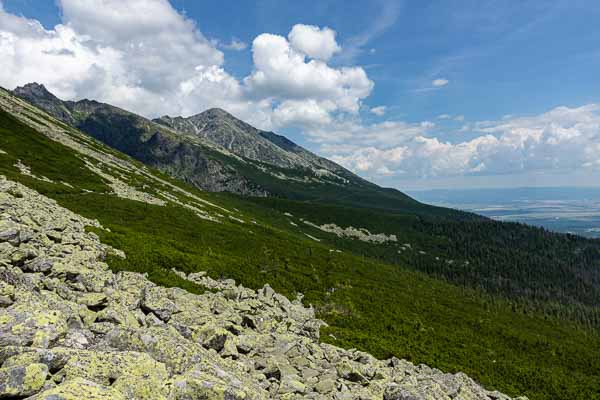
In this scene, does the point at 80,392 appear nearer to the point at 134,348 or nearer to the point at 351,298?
the point at 134,348

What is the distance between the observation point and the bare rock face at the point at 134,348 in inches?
371

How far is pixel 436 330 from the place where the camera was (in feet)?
174

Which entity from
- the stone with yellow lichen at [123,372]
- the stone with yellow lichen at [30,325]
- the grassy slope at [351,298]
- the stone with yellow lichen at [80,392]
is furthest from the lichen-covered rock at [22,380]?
the grassy slope at [351,298]

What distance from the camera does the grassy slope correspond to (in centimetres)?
3725

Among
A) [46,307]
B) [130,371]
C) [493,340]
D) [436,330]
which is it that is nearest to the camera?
[130,371]

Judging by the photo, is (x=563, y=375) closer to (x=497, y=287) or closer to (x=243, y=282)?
(x=243, y=282)

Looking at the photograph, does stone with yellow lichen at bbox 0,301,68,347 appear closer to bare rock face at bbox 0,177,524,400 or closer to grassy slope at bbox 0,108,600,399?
bare rock face at bbox 0,177,524,400

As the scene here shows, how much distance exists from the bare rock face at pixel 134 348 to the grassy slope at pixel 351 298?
372 inches

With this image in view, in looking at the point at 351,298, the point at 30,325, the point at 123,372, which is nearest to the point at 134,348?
the point at 123,372

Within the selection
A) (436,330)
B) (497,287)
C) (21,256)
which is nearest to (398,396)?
(21,256)

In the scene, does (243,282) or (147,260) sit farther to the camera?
(243,282)

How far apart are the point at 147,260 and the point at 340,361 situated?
23938mm

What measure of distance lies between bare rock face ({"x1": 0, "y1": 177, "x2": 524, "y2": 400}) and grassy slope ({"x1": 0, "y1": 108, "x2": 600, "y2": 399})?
945 cm

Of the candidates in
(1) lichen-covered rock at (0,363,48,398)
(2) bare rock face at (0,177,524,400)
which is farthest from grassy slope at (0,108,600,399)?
(1) lichen-covered rock at (0,363,48,398)
